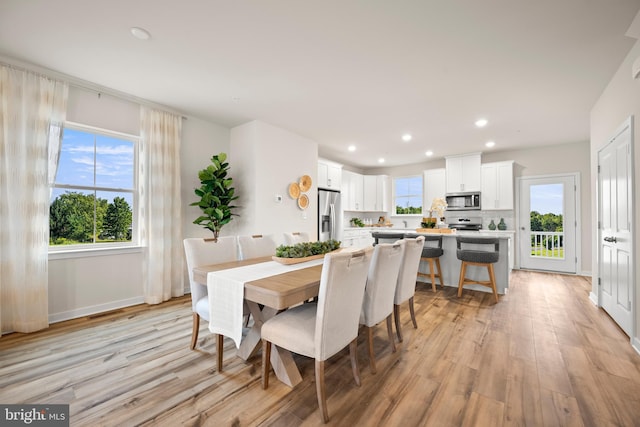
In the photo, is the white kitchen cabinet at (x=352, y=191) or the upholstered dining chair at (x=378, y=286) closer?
the upholstered dining chair at (x=378, y=286)

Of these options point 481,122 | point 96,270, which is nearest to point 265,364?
point 96,270

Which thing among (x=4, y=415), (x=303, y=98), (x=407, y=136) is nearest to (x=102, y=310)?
(x=4, y=415)

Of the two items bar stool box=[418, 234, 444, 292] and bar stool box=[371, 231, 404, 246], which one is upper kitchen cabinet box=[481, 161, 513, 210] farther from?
bar stool box=[371, 231, 404, 246]

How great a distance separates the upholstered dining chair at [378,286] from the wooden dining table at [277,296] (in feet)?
1.33

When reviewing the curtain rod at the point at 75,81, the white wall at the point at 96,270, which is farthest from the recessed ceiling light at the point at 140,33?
the white wall at the point at 96,270

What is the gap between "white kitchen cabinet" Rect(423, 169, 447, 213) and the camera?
6477 mm

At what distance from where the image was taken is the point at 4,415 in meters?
1.59

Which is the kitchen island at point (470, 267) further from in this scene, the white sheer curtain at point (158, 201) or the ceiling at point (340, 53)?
the white sheer curtain at point (158, 201)

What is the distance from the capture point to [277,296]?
5.08 feet

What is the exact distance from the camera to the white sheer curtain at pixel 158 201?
3553mm

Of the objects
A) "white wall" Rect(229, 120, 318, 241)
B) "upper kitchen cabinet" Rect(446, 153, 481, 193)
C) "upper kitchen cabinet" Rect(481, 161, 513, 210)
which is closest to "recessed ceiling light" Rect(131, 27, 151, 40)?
"white wall" Rect(229, 120, 318, 241)

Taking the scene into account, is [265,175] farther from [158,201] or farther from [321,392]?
[321,392]

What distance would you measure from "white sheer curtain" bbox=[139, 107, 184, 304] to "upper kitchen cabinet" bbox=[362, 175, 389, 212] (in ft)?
15.7

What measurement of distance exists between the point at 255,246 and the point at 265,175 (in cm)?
171
